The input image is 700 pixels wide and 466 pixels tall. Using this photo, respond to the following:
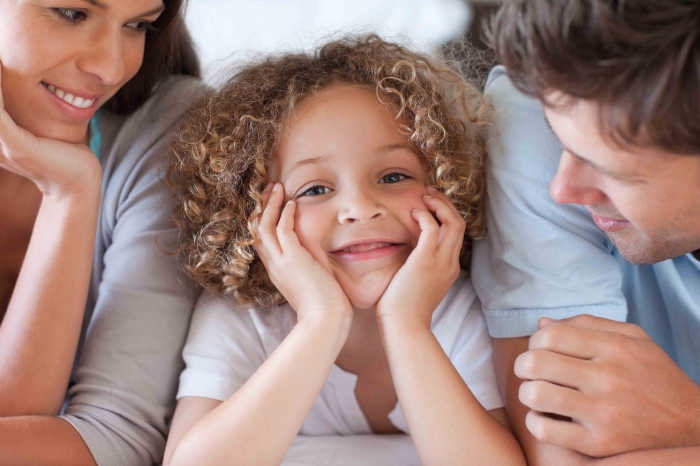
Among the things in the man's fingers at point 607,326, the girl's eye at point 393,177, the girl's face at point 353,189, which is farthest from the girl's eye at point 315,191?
the man's fingers at point 607,326

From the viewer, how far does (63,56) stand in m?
1.22

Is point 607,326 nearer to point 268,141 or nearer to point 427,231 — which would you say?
point 427,231

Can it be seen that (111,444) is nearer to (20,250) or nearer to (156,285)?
(156,285)

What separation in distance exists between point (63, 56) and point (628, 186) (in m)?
1.02

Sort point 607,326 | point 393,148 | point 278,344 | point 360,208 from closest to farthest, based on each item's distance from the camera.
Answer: point 607,326 → point 360,208 → point 393,148 → point 278,344

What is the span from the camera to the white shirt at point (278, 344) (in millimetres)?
1309

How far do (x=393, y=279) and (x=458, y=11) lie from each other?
5.07 ft

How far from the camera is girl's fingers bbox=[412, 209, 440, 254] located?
1238 mm

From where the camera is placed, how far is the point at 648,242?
3.53 feet

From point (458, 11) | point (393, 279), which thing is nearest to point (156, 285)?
point (393, 279)

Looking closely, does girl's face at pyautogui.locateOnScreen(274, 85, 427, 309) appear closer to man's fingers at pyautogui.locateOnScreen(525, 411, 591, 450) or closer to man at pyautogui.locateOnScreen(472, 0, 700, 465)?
man at pyautogui.locateOnScreen(472, 0, 700, 465)

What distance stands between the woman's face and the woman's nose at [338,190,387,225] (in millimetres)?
522

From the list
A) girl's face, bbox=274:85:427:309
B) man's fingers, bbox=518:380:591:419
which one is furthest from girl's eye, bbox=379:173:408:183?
man's fingers, bbox=518:380:591:419

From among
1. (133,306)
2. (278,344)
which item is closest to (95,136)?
(133,306)
